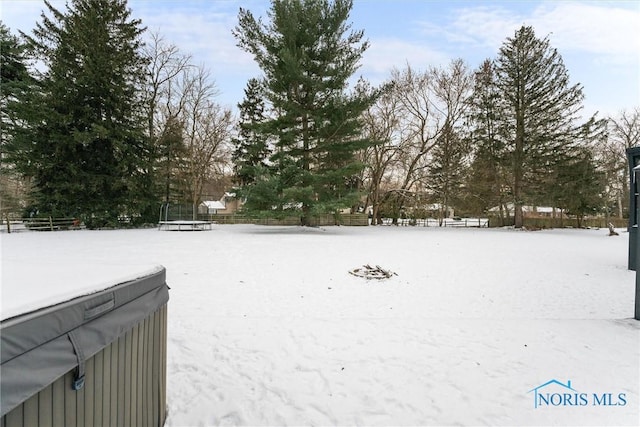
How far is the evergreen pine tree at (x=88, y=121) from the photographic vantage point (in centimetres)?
1598

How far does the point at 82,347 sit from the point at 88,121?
20160mm

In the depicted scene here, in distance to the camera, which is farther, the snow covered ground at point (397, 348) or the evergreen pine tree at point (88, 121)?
the evergreen pine tree at point (88, 121)

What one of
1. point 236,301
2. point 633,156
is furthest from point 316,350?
point 633,156

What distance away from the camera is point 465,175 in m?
23.2

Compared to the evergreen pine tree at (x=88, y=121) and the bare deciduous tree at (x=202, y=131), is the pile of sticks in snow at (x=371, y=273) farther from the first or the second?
the bare deciduous tree at (x=202, y=131)

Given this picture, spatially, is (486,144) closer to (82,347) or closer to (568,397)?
(568,397)

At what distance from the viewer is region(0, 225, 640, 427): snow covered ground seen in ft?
7.47

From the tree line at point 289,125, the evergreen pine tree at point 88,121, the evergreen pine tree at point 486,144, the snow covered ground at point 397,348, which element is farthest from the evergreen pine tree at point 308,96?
the evergreen pine tree at point 486,144

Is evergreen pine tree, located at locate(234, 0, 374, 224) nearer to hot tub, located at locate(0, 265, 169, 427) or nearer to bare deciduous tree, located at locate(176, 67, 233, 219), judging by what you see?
bare deciduous tree, located at locate(176, 67, 233, 219)

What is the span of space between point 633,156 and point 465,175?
1658 centimetres

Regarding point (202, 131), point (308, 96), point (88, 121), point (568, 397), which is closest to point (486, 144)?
point (308, 96)

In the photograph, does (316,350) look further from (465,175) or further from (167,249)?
(465,175)

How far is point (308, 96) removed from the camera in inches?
650

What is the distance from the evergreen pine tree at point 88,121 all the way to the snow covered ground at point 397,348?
1393cm
